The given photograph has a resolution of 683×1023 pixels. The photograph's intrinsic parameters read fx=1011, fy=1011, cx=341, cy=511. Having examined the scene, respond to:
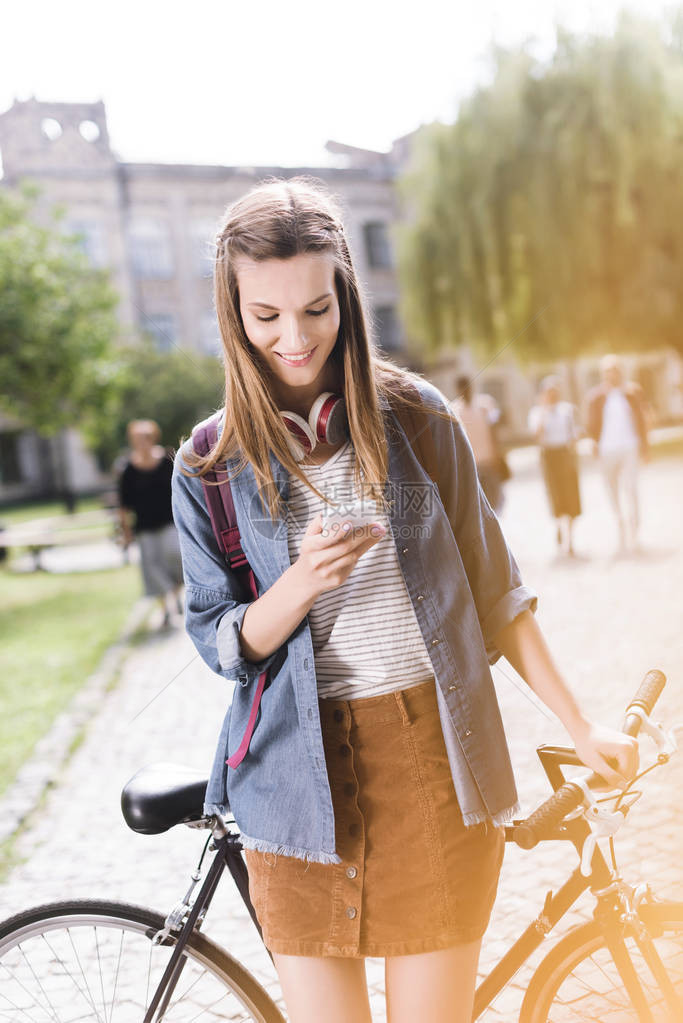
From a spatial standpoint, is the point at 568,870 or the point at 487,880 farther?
the point at 568,870

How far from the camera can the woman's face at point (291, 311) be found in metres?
1.61

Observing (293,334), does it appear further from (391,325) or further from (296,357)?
(391,325)

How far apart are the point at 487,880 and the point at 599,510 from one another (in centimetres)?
1332

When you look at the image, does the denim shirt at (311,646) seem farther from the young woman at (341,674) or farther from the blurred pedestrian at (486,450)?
the blurred pedestrian at (486,450)

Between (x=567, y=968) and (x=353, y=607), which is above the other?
(x=353, y=607)

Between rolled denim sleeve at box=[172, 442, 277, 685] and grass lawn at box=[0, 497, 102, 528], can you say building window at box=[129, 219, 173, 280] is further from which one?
rolled denim sleeve at box=[172, 442, 277, 685]

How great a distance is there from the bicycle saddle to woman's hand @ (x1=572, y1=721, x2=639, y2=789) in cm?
69

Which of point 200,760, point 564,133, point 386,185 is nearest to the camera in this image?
point 200,760

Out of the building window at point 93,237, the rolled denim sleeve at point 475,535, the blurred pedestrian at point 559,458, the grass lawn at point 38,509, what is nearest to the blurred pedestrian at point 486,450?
the blurred pedestrian at point 559,458

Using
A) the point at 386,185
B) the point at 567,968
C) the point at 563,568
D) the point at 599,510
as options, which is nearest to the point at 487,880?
the point at 567,968

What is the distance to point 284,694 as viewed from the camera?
1.65 m

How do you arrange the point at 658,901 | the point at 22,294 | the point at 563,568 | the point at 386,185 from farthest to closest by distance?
the point at 386,185, the point at 22,294, the point at 563,568, the point at 658,901

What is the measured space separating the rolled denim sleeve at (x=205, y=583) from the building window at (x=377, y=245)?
43.0m

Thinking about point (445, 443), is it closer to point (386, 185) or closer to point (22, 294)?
point (22, 294)
